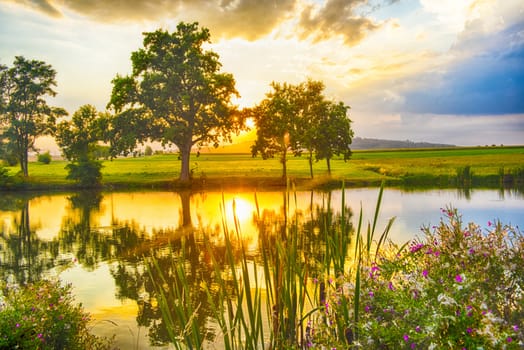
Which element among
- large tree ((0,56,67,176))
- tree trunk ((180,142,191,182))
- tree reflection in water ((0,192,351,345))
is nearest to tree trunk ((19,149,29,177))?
large tree ((0,56,67,176))

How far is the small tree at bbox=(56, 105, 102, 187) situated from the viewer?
4259 cm

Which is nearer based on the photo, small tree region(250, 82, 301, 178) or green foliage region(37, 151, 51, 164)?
small tree region(250, 82, 301, 178)

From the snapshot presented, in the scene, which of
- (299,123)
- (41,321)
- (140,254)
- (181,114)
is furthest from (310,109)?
(41,321)

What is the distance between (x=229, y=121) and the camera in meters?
41.3

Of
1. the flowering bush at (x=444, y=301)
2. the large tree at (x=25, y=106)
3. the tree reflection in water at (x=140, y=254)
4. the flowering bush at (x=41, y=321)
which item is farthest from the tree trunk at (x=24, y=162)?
the flowering bush at (x=444, y=301)

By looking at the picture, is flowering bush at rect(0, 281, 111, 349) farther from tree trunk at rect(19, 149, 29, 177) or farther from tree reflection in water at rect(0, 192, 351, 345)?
tree trunk at rect(19, 149, 29, 177)

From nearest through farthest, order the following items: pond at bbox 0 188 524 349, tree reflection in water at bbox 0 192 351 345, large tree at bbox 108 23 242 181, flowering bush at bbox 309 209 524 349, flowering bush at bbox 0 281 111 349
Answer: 1. flowering bush at bbox 309 209 524 349
2. flowering bush at bbox 0 281 111 349
3. pond at bbox 0 188 524 349
4. tree reflection in water at bbox 0 192 351 345
5. large tree at bbox 108 23 242 181

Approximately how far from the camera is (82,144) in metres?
44.8

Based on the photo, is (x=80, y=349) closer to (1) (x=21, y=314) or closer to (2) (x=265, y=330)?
(1) (x=21, y=314)

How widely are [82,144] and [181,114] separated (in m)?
12.3

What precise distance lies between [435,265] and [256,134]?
1617 inches

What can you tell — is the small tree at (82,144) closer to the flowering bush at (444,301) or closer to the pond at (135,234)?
the pond at (135,234)

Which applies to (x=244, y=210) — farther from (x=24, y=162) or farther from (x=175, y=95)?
(x=24, y=162)

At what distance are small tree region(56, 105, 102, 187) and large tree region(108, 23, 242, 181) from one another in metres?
4.27
